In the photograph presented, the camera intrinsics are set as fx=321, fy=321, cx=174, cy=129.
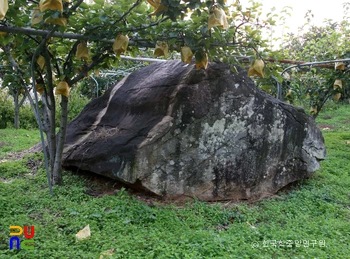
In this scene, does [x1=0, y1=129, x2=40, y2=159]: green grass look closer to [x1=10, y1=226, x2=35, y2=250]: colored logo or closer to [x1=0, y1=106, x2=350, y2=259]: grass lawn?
[x1=0, y1=106, x2=350, y2=259]: grass lawn

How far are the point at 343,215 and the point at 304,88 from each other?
12.9 ft

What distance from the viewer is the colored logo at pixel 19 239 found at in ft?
7.45

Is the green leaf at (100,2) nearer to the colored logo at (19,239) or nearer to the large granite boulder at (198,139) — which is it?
the large granite boulder at (198,139)

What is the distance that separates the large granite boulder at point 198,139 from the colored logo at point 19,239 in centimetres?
111

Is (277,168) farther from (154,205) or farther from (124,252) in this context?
(124,252)

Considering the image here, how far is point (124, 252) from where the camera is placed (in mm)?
2250

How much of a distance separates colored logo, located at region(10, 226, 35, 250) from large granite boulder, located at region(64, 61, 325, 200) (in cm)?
111

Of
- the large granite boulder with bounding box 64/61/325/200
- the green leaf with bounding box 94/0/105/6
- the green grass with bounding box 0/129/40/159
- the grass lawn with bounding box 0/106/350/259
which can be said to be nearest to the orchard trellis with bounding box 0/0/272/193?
the green leaf with bounding box 94/0/105/6

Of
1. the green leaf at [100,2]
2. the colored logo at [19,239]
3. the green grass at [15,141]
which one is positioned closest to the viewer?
the colored logo at [19,239]

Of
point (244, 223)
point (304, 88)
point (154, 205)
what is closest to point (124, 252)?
point (154, 205)

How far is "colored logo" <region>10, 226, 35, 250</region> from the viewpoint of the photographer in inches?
89.4

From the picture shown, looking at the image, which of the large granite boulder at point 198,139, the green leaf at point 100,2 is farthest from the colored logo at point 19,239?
the green leaf at point 100,2

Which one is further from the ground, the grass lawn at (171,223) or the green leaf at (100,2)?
the green leaf at (100,2)

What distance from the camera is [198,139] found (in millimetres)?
3637
